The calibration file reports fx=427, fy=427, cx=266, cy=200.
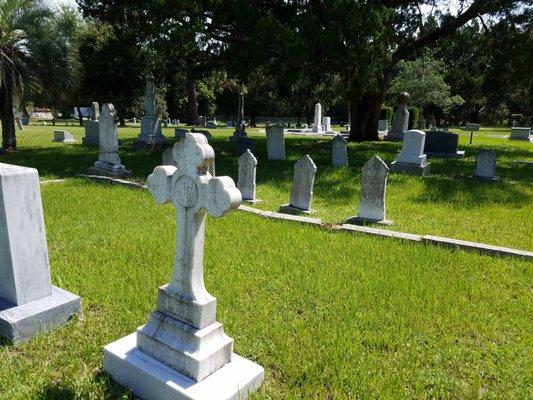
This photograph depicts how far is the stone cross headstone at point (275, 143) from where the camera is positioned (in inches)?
561

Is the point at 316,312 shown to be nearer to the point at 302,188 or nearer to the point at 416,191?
the point at 302,188

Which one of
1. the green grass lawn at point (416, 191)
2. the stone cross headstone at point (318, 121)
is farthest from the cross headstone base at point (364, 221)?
the stone cross headstone at point (318, 121)

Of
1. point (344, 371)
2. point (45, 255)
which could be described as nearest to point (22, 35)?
point (45, 255)

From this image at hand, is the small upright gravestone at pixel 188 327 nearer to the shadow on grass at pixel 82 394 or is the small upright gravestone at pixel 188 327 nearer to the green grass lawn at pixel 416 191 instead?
the shadow on grass at pixel 82 394

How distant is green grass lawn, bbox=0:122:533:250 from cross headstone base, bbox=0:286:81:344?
15.1 feet

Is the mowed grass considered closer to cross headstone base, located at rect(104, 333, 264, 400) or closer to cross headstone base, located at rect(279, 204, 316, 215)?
cross headstone base, located at rect(104, 333, 264, 400)

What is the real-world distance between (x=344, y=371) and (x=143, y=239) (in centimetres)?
351

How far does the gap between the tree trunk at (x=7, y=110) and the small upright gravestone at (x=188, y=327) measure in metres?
12.9

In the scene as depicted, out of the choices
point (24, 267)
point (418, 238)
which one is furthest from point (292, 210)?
point (24, 267)

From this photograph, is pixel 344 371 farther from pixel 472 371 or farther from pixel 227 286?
pixel 227 286

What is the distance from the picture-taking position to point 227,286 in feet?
13.9

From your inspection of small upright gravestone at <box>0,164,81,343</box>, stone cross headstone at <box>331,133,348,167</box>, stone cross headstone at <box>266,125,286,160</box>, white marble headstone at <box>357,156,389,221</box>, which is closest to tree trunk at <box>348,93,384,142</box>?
stone cross headstone at <box>266,125,286,160</box>

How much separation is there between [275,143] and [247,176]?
6178 millimetres

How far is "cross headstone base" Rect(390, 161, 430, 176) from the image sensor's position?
11633 millimetres
